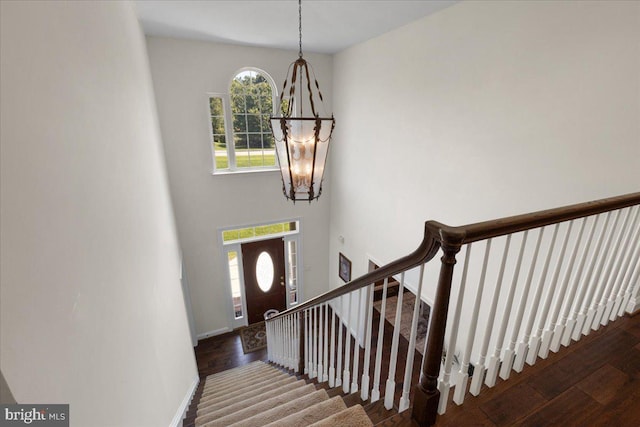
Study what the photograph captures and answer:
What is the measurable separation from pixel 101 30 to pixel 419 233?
3.56 metres

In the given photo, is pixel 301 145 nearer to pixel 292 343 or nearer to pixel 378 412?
pixel 378 412

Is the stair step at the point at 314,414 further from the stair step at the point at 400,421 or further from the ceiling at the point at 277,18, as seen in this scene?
the ceiling at the point at 277,18

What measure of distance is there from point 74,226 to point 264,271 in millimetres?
5000

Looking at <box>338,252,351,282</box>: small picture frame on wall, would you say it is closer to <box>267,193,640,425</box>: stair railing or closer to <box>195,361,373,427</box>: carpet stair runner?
<box>195,361,373,427</box>: carpet stair runner

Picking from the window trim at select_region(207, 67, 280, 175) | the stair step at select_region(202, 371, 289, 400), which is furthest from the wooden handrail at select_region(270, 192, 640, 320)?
the window trim at select_region(207, 67, 280, 175)

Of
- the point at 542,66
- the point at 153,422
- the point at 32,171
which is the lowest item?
the point at 153,422

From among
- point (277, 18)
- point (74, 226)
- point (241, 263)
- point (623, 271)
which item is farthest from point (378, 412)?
point (241, 263)

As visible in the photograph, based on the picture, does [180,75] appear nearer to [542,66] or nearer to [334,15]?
[334,15]

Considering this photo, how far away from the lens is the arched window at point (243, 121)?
4902 mm

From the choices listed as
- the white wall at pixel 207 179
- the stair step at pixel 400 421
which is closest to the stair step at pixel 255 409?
the stair step at pixel 400 421

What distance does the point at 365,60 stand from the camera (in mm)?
4453

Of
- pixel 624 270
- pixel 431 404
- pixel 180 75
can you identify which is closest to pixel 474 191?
pixel 624 270

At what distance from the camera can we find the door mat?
5457mm

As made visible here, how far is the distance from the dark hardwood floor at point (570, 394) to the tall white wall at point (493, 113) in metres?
1.06
